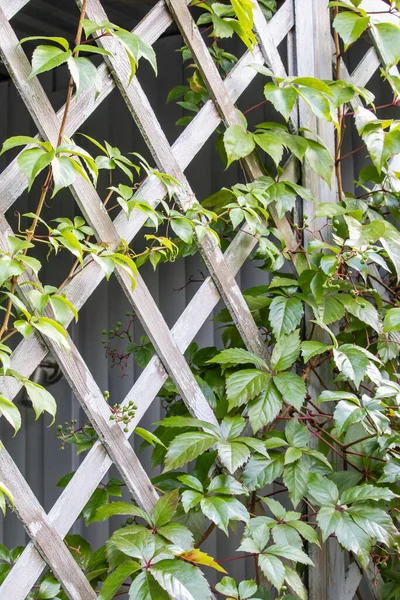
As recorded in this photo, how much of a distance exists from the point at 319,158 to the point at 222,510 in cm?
86

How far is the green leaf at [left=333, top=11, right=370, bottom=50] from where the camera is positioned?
1678mm

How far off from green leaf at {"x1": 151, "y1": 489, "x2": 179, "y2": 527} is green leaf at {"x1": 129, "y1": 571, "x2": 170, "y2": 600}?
0.13 metres

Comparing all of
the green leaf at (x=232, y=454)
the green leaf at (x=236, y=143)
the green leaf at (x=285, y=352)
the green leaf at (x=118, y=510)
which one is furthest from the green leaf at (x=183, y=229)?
the green leaf at (x=118, y=510)

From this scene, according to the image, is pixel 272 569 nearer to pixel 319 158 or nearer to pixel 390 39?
pixel 319 158

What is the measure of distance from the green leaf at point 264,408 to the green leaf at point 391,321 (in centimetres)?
29

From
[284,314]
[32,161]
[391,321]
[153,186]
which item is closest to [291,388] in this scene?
[284,314]

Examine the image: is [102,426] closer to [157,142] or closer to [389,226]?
[157,142]

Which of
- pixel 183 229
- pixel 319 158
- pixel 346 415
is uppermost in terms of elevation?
pixel 319 158

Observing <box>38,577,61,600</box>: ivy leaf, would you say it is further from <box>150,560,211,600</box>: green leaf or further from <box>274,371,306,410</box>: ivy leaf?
<box>274,371,306,410</box>: ivy leaf

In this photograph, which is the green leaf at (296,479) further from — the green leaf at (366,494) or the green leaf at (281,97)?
the green leaf at (281,97)

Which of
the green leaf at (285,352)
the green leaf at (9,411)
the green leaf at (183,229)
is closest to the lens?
the green leaf at (9,411)

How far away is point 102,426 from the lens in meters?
1.37

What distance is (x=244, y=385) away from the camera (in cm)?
155

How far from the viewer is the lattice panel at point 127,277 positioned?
4.07 feet
